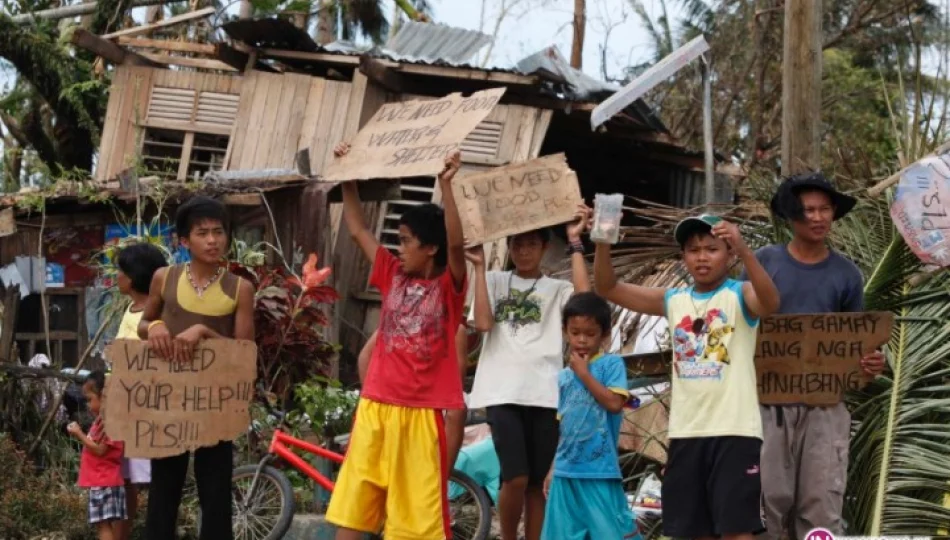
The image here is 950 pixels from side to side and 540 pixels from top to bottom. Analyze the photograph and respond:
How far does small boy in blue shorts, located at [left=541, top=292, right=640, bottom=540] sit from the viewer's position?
5.94 meters

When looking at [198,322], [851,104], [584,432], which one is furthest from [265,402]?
[851,104]

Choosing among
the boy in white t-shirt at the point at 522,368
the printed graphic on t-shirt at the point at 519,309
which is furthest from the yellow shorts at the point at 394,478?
the printed graphic on t-shirt at the point at 519,309

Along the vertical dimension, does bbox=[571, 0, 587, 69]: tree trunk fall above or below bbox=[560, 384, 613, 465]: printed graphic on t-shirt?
above

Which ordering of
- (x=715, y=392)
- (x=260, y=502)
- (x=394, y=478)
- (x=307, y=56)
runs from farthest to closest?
(x=307, y=56)
(x=260, y=502)
(x=394, y=478)
(x=715, y=392)

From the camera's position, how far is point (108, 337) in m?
12.0

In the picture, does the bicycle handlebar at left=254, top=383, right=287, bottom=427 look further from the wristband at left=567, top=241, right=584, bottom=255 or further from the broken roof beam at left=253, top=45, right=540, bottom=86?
the broken roof beam at left=253, top=45, right=540, bottom=86

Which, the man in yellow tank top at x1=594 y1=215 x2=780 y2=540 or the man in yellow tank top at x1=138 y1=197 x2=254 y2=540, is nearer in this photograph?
the man in yellow tank top at x1=594 y1=215 x2=780 y2=540

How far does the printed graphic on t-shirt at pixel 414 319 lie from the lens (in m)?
5.64

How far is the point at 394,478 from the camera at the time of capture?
5.57 m

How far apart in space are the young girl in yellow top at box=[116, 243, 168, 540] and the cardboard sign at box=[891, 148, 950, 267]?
3.42 meters

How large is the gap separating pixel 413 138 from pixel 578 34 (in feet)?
56.1

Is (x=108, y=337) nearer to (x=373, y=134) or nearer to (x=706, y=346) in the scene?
(x=373, y=134)

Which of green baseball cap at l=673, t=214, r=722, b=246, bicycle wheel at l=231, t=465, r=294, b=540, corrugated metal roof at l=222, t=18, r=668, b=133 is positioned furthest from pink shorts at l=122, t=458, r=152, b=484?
corrugated metal roof at l=222, t=18, r=668, b=133

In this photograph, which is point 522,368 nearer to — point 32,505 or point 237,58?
point 32,505
